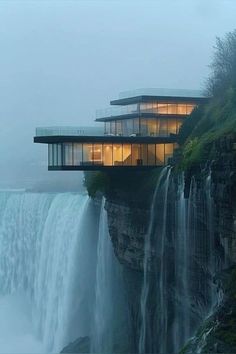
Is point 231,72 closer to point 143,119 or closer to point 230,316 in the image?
point 143,119

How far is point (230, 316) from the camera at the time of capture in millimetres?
18703

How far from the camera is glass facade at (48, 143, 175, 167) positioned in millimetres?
37438

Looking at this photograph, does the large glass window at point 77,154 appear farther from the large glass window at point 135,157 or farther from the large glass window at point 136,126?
the large glass window at point 136,126

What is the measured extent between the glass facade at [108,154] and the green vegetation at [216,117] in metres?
1.46

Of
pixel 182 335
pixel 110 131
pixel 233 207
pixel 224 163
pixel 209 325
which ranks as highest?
pixel 110 131

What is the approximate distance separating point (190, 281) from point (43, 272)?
81.2 ft

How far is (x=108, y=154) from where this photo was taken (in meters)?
37.9

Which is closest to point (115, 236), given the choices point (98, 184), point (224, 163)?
point (98, 184)

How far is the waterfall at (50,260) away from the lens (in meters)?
46.5

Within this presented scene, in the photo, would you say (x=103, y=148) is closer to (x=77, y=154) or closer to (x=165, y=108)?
(x=77, y=154)

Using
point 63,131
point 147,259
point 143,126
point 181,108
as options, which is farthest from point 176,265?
point 181,108

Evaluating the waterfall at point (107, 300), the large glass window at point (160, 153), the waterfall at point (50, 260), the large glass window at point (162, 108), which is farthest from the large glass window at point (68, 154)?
the waterfall at point (50, 260)

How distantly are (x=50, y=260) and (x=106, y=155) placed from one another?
1704 cm

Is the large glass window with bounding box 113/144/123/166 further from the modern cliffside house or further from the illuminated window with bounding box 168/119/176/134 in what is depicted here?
the illuminated window with bounding box 168/119/176/134
